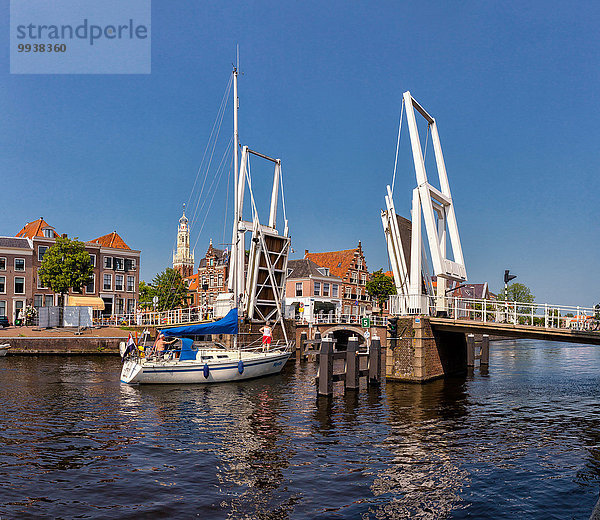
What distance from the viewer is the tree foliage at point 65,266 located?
5425 centimetres

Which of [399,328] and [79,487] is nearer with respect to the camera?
[79,487]

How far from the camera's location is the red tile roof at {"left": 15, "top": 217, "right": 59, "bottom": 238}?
212 ft

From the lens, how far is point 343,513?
10734mm

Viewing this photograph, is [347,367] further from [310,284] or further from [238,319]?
[310,284]

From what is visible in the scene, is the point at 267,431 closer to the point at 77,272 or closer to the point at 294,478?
the point at 294,478

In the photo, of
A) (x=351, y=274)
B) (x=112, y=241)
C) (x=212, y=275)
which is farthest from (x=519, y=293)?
(x=112, y=241)

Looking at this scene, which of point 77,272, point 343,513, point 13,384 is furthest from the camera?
point 77,272

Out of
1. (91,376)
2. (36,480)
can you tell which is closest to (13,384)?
(91,376)

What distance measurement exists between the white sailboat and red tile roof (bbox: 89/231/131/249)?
127 feet

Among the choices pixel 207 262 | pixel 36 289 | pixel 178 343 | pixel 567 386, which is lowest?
pixel 567 386

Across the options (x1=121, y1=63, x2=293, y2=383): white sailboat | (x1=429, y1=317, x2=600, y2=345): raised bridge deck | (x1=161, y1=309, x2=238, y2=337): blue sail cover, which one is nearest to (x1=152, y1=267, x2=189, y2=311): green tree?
(x1=121, y1=63, x2=293, y2=383): white sailboat

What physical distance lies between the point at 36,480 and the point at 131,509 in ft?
11.2

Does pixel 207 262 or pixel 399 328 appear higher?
pixel 207 262

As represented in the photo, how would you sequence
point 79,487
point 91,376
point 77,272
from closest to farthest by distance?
point 79,487
point 91,376
point 77,272
